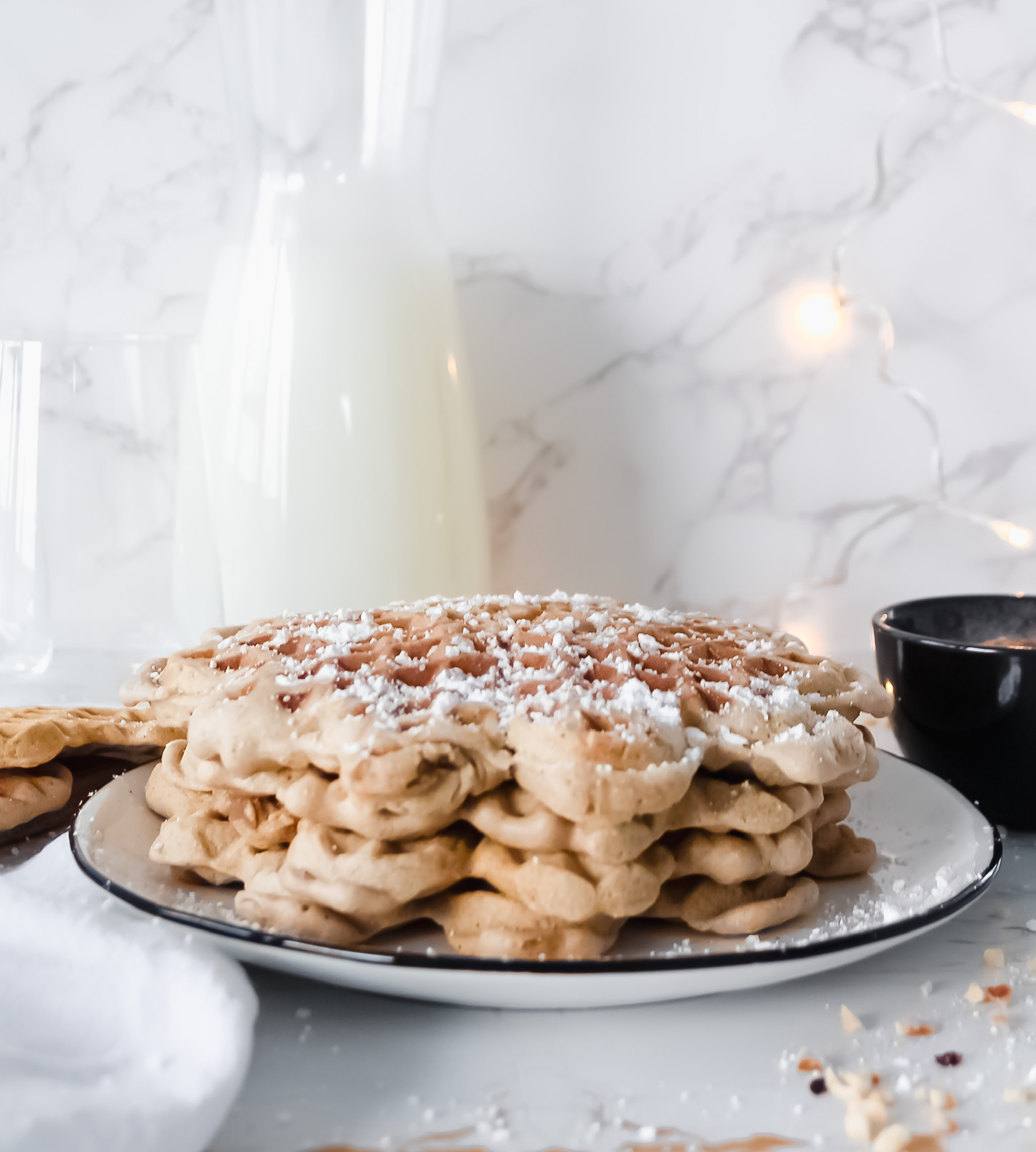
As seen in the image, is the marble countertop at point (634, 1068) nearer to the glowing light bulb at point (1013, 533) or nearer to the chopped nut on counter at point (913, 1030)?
the chopped nut on counter at point (913, 1030)

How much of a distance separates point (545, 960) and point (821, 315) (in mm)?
780

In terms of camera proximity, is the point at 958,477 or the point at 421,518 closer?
the point at 421,518

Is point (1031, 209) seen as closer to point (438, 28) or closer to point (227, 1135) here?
point (438, 28)

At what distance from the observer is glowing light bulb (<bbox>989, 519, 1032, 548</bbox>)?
1033mm

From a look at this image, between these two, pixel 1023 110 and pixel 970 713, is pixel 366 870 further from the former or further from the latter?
pixel 1023 110

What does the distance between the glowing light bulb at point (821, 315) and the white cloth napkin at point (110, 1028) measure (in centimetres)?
78

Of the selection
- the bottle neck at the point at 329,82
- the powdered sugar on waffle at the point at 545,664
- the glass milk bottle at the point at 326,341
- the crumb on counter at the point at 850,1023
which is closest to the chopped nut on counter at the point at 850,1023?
the crumb on counter at the point at 850,1023

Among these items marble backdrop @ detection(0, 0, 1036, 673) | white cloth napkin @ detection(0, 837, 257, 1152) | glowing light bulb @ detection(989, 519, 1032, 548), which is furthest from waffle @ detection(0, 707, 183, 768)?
glowing light bulb @ detection(989, 519, 1032, 548)

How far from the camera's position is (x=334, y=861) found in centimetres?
42

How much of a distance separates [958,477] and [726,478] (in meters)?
0.21

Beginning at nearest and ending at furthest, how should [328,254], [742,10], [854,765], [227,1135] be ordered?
[227,1135], [854,765], [328,254], [742,10]

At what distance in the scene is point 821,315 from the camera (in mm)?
1028

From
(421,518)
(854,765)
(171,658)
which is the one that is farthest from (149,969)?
(421,518)

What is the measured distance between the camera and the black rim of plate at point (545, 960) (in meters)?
0.39
